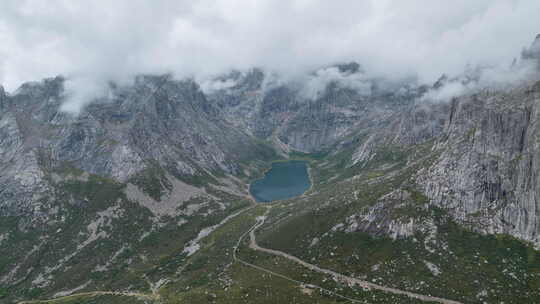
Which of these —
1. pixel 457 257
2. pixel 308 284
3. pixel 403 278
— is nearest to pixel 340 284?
pixel 308 284

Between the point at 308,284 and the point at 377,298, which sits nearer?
the point at 377,298

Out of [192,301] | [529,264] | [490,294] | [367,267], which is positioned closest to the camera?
[490,294]

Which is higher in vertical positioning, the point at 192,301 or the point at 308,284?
the point at 192,301

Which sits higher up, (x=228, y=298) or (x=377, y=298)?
(x=228, y=298)

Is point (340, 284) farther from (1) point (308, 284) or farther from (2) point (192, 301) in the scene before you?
(2) point (192, 301)

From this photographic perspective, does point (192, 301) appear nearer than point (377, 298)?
No

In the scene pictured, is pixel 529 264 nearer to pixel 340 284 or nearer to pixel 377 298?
pixel 377 298

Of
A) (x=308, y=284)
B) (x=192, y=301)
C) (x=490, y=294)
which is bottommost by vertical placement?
(x=490, y=294)

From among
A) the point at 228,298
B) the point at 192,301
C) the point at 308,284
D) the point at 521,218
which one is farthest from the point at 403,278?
the point at 192,301

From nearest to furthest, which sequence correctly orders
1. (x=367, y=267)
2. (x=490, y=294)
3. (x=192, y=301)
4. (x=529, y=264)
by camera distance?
(x=490, y=294) → (x=529, y=264) → (x=192, y=301) → (x=367, y=267)
